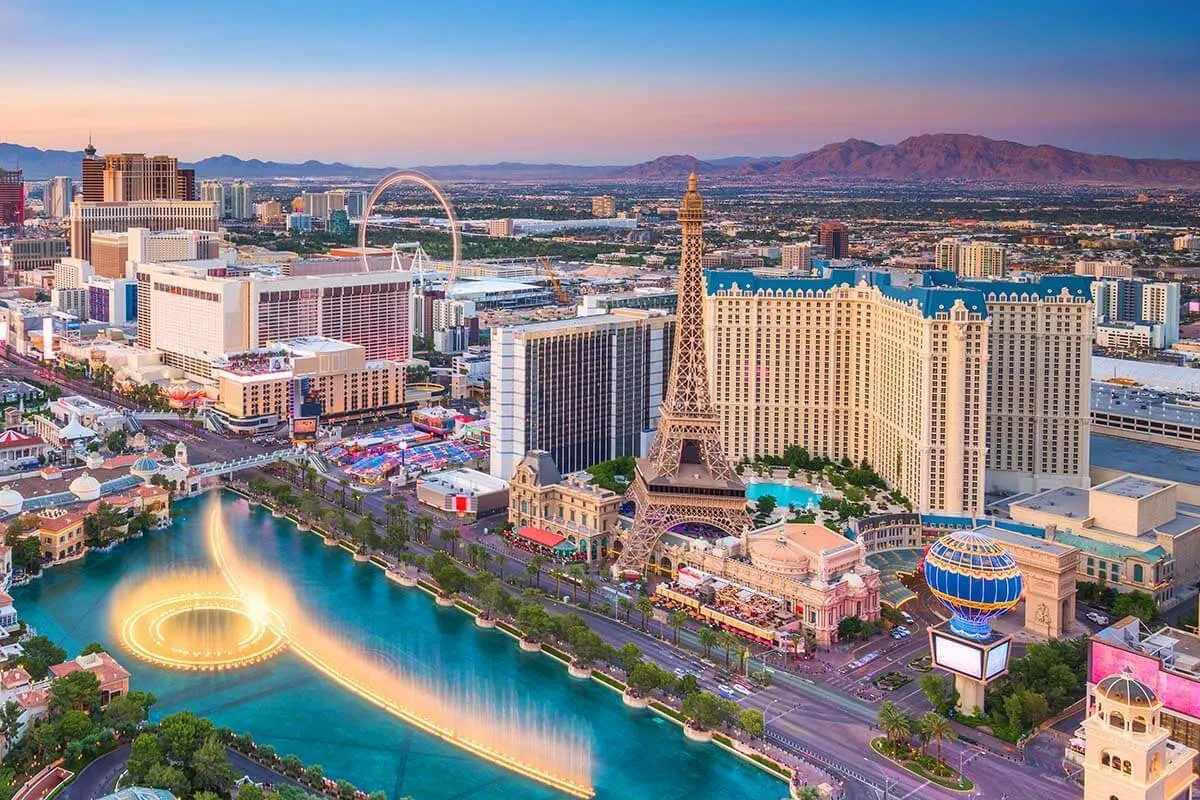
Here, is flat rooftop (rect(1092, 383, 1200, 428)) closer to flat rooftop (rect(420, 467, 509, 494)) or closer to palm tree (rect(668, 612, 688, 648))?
flat rooftop (rect(420, 467, 509, 494))

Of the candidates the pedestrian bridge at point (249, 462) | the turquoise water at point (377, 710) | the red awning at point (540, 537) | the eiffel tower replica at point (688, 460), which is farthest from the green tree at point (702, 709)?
the pedestrian bridge at point (249, 462)

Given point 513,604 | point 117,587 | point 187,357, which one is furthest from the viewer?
point 187,357

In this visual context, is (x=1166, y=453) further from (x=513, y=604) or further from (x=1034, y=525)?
(x=513, y=604)

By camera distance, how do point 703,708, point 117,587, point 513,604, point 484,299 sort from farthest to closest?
point 484,299
point 117,587
point 513,604
point 703,708

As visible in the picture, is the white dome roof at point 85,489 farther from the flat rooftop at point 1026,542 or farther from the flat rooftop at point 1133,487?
the flat rooftop at point 1133,487

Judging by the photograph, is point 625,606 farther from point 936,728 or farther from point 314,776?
point 314,776

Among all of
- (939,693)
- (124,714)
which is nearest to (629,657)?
(939,693)

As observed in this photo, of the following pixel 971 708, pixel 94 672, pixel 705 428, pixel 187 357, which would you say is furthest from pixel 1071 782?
pixel 187 357
